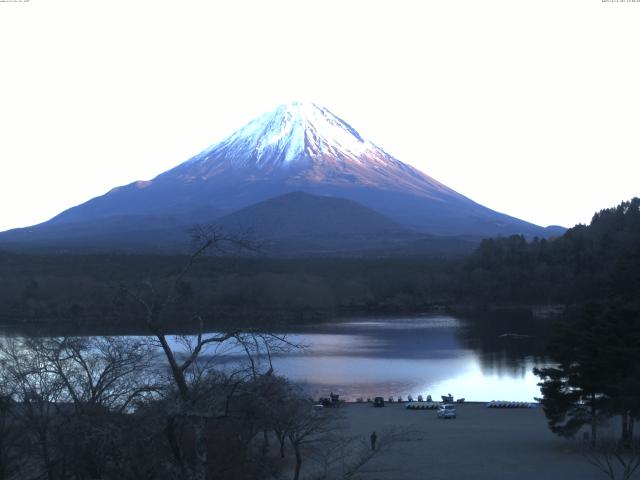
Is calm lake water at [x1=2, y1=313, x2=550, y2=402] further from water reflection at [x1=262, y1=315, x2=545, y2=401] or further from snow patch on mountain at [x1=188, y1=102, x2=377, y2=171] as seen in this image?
snow patch on mountain at [x1=188, y1=102, x2=377, y2=171]

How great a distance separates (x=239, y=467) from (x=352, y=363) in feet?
51.0

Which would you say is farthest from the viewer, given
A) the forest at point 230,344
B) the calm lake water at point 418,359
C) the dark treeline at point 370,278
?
the dark treeline at point 370,278

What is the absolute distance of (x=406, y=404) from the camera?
1586cm

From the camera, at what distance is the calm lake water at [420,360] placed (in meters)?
18.3

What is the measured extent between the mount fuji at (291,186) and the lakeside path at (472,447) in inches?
2678

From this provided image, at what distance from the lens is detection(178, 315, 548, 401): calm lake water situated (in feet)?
60.0

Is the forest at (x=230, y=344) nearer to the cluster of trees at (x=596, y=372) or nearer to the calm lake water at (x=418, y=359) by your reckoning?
the cluster of trees at (x=596, y=372)

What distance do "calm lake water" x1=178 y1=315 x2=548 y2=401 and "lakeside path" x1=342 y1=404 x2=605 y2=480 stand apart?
2439 millimetres

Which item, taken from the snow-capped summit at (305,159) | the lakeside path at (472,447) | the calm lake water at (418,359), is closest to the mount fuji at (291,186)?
the snow-capped summit at (305,159)

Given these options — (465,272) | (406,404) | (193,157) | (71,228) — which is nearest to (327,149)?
(193,157)

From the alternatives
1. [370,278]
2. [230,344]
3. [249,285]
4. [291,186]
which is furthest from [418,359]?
[291,186]

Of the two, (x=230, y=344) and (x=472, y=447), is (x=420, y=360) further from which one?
(x=230, y=344)

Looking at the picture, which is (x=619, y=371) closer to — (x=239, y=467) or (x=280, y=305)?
(x=239, y=467)

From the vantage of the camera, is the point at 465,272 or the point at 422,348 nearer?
the point at 422,348
